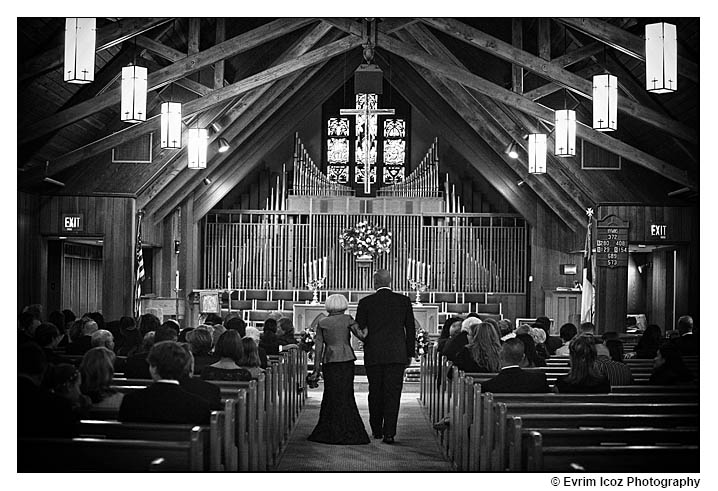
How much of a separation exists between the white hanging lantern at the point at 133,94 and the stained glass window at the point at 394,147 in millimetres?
→ 10617

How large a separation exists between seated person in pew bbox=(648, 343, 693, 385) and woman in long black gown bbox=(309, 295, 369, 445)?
2.24 m

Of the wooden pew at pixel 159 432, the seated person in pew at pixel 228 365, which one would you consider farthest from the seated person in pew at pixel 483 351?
the wooden pew at pixel 159 432

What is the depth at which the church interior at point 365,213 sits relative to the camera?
5.91m

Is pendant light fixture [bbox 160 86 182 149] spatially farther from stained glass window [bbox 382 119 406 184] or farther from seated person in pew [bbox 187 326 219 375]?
stained glass window [bbox 382 119 406 184]

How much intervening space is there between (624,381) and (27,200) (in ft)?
26.0

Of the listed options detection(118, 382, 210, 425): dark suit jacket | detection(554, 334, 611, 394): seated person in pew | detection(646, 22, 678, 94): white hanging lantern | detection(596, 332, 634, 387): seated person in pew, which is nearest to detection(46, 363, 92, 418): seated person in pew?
detection(118, 382, 210, 425): dark suit jacket

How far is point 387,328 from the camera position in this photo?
7703 millimetres

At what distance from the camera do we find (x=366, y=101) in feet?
62.7

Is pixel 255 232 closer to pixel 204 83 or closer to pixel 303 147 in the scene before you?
pixel 303 147

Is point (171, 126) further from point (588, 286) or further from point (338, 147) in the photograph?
point (338, 147)

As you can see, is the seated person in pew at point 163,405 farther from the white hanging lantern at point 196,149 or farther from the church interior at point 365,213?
the white hanging lantern at point 196,149

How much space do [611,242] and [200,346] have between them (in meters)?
7.27

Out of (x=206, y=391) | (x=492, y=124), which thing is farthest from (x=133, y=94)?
(x=492, y=124)
